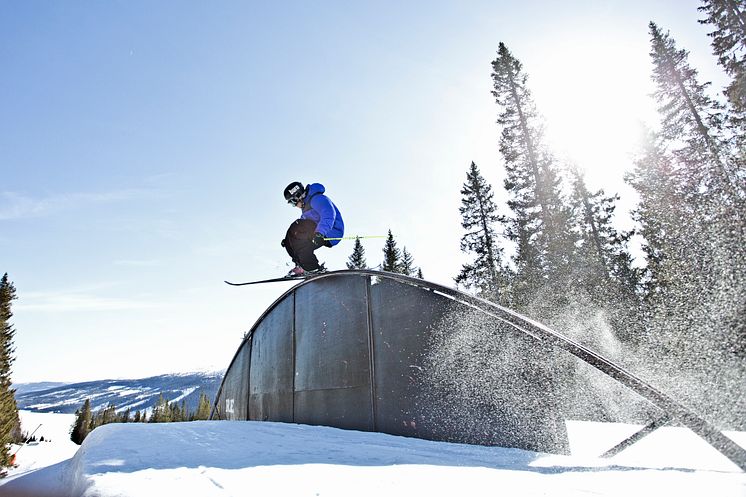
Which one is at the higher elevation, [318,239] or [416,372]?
[318,239]

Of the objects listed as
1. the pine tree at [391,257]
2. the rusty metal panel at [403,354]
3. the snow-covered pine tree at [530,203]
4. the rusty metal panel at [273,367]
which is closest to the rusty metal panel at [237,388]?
the rusty metal panel at [273,367]

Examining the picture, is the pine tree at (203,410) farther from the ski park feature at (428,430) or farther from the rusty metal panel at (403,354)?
the rusty metal panel at (403,354)

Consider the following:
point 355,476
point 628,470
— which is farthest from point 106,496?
Result: point 628,470

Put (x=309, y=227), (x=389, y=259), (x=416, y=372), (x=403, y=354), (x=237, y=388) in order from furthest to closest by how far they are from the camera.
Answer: (x=389, y=259)
(x=237, y=388)
(x=309, y=227)
(x=403, y=354)
(x=416, y=372)

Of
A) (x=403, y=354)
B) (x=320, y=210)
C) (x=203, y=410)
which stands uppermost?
(x=320, y=210)

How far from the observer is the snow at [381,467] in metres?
2.04

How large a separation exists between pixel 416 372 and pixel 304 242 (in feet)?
10.8

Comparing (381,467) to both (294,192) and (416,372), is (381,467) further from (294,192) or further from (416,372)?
(294,192)

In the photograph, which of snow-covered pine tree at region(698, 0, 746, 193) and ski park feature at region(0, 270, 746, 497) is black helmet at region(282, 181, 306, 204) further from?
snow-covered pine tree at region(698, 0, 746, 193)

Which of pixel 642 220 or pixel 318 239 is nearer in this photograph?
pixel 318 239

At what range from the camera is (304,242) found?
6719 millimetres

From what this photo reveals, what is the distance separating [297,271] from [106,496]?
5.04 metres

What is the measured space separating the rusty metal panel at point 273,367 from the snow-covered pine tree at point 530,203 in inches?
515

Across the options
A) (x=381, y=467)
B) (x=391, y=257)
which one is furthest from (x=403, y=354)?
(x=391, y=257)
